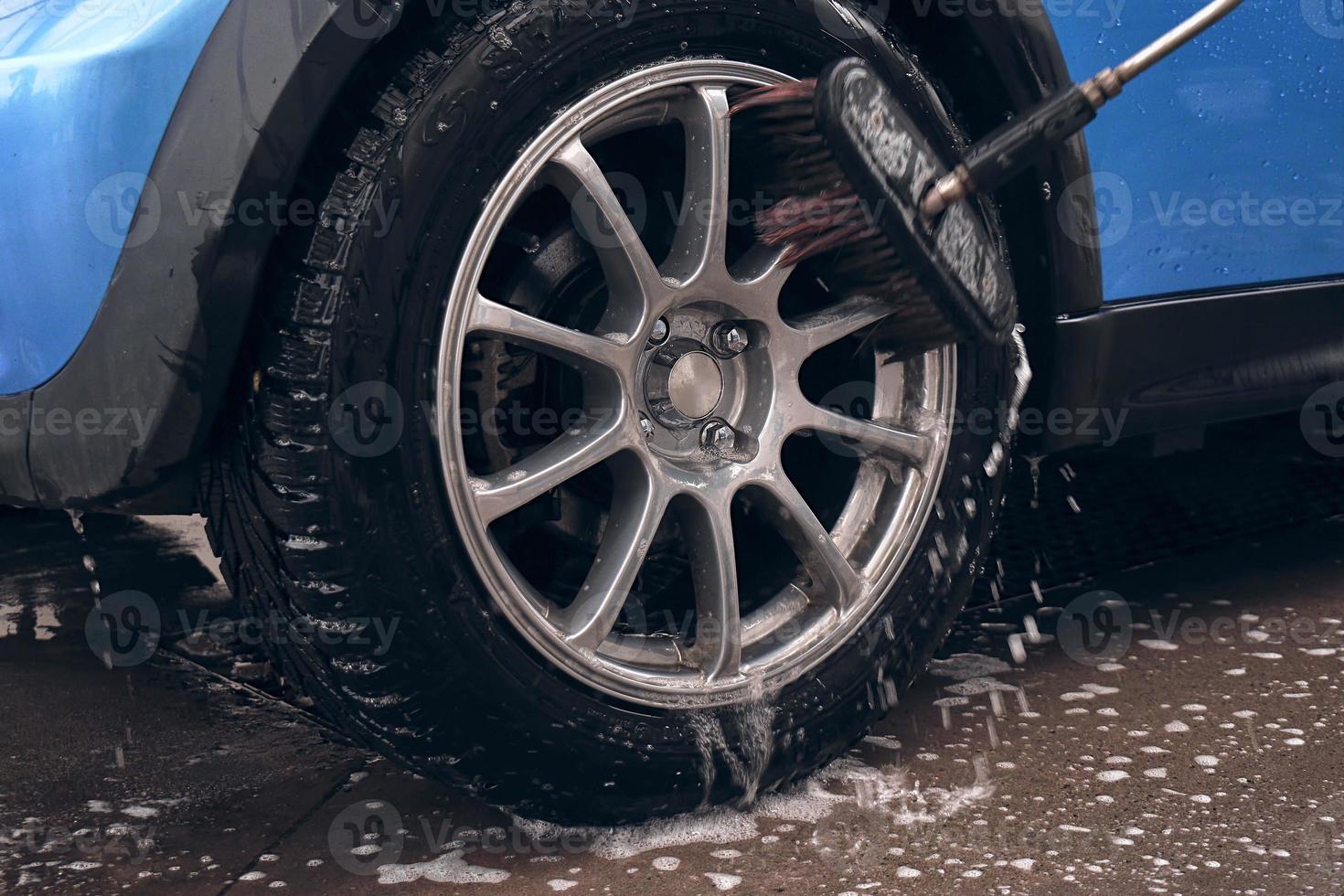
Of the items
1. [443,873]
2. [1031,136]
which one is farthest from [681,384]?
[443,873]

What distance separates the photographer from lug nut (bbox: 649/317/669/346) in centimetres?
165

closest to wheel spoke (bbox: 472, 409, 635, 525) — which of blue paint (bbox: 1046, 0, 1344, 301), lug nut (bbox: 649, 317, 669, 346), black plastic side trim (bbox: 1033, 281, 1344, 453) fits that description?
lug nut (bbox: 649, 317, 669, 346)

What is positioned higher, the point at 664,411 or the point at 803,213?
the point at 803,213

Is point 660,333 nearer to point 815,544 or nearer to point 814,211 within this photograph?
point 814,211

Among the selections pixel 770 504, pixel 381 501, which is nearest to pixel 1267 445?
pixel 770 504

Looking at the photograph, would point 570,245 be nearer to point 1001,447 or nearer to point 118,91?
point 118,91

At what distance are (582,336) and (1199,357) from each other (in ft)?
3.51

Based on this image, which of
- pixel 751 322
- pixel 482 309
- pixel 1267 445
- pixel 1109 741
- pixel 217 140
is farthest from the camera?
pixel 1267 445

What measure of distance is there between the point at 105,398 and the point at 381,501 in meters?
0.31

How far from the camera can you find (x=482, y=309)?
145cm

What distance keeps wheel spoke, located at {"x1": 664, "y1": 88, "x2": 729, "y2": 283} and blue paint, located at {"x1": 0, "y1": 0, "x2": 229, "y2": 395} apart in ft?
1.85

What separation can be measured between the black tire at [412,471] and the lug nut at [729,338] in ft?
1.13

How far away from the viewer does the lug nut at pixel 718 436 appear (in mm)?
1698

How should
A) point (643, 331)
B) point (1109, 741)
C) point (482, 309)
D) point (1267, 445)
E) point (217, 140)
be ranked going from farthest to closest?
point (1267, 445), point (1109, 741), point (643, 331), point (482, 309), point (217, 140)
